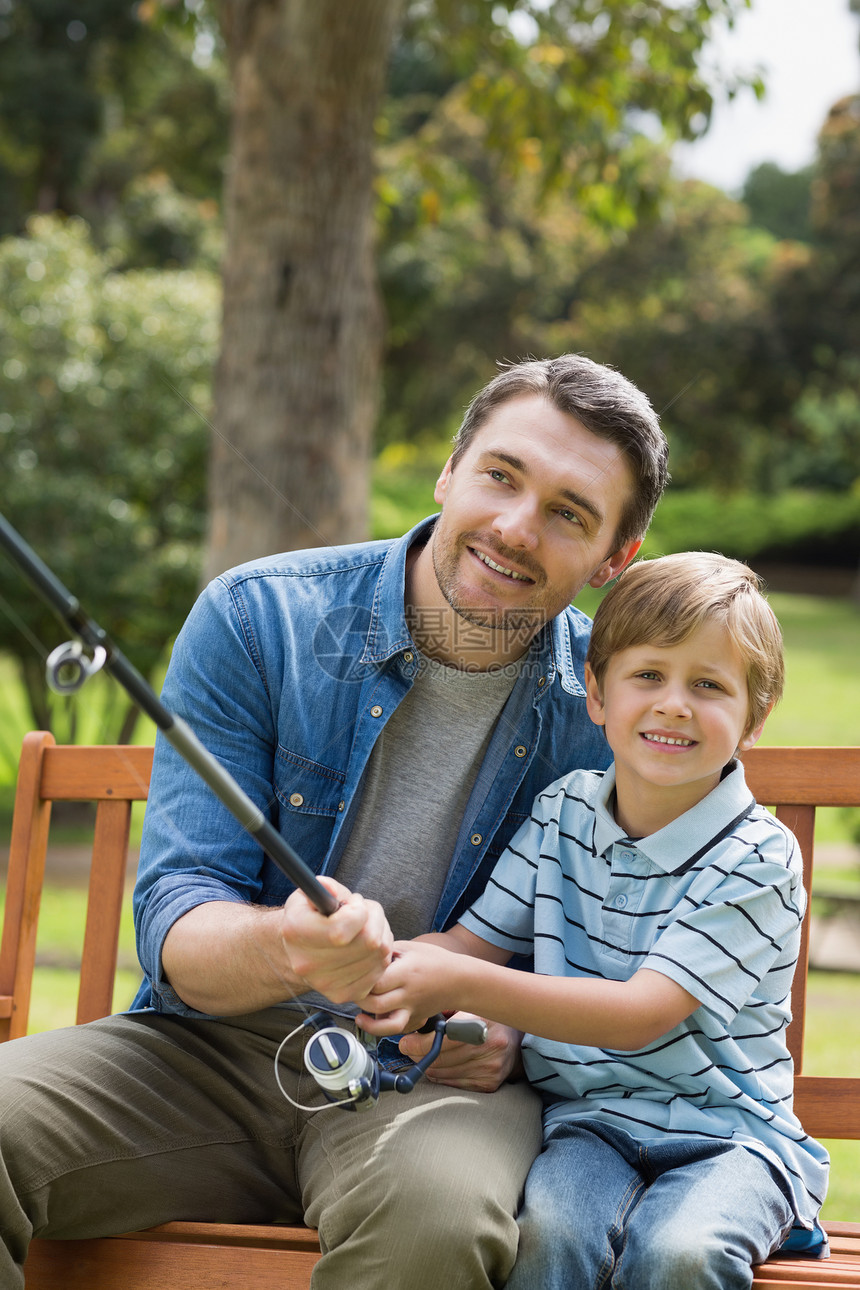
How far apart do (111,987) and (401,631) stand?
3.14 ft

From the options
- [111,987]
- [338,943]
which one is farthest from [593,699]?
[111,987]

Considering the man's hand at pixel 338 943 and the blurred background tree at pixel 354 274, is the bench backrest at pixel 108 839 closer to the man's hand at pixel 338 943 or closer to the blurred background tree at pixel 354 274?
the man's hand at pixel 338 943

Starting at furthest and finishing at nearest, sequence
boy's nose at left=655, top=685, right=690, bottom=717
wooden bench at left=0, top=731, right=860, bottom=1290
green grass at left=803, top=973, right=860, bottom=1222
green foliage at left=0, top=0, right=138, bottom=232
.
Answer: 1. green foliage at left=0, top=0, right=138, bottom=232
2. green grass at left=803, top=973, right=860, bottom=1222
3. boy's nose at left=655, top=685, right=690, bottom=717
4. wooden bench at left=0, top=731, right=860, bottom=1290

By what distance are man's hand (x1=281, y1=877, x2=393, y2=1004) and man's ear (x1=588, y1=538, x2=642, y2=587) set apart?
909mm

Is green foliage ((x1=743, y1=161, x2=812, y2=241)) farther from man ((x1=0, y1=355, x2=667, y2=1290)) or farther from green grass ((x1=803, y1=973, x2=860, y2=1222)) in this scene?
man ((x1=0, y1=355, x2=667, y2=1290))

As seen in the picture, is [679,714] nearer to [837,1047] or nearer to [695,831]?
[695,831]

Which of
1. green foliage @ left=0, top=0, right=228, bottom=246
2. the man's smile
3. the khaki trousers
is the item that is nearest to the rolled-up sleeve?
the khaki trousers

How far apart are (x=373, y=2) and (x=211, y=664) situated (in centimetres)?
310

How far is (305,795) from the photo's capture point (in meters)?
2.21

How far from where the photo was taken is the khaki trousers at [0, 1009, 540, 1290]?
5.58 ft

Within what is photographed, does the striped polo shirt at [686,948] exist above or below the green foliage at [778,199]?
below

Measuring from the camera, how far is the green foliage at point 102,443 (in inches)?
340

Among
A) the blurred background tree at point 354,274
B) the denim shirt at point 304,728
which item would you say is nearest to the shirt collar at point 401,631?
the denim shirt at point 304,728

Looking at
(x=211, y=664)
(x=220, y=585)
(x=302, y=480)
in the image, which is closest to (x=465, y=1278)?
(x=211, y=664)
